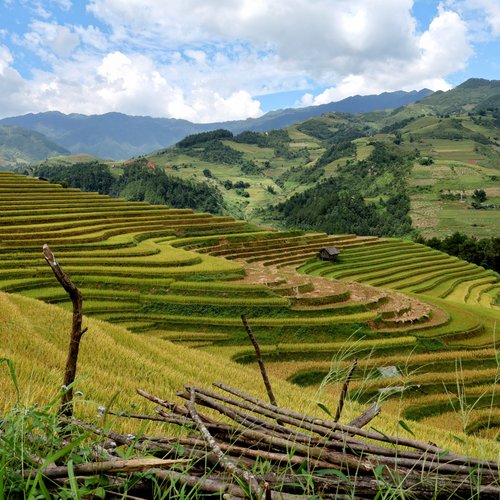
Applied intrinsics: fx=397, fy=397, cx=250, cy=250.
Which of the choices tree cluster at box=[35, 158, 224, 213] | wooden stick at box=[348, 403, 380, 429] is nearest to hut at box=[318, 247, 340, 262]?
wooden stick at box=[348, 403, 380, 429]

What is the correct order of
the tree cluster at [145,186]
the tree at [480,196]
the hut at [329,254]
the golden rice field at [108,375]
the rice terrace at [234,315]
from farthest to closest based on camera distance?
the tree cluster at [145,186], the tree at [480,196], the hut at [329,254], the rice terrace at [234,315], the golden rice field at [108,375]

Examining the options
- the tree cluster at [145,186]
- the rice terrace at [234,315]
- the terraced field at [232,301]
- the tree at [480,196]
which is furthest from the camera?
the tree cluster at [145,186]

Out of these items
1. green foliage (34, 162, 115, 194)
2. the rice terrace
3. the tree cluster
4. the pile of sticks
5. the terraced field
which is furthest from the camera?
green foliage (34, 162, 115, 194)

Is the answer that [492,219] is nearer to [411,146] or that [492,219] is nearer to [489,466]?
[411,146]

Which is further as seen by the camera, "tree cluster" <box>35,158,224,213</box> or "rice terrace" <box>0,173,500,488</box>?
"tree cluster" <box>35,158,224,213</box>

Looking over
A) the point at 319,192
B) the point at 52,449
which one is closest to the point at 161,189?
the point at 319,192

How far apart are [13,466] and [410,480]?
66.3 inches

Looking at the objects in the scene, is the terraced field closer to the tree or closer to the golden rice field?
the golden rice field

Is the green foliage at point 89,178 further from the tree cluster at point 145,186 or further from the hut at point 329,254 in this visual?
the hut at point 329,254

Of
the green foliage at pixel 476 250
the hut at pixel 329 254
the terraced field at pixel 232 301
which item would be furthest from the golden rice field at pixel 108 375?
the green foliage at pixel 476 250

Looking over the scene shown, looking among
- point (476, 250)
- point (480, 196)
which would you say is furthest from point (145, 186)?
point (476, 250)

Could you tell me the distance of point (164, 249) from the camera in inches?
1363

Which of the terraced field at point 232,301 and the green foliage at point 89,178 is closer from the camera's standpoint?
→ the terraced field at point 232,301

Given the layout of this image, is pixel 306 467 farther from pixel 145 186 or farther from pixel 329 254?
pixel 145 186
